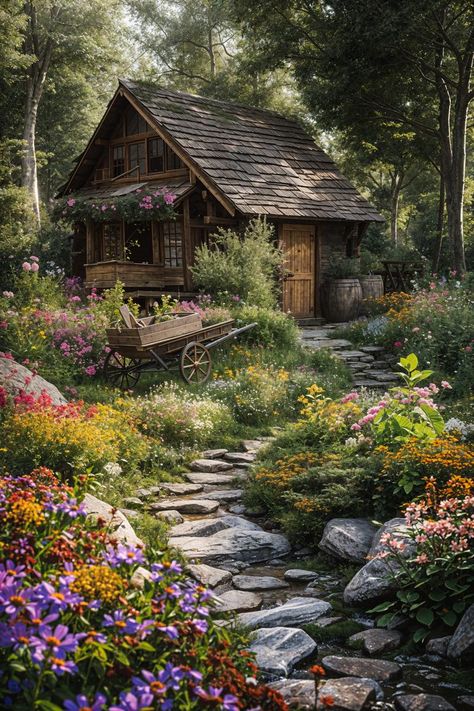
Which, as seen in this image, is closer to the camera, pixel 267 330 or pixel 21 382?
pixel 21 382

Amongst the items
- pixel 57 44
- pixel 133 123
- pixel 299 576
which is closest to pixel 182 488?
pixel 299 576

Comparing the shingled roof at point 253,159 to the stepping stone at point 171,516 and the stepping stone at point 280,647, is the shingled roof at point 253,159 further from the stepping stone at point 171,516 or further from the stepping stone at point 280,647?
the stepping stone at point 280,647

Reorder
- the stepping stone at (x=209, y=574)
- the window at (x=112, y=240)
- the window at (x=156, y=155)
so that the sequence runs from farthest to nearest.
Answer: the window at (x=112, y=240) → the window at (x=156, y=155) → the stepping stone at (x=209, y=574)

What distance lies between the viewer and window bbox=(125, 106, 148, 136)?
1859 cm

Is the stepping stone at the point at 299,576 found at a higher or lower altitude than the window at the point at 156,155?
lower

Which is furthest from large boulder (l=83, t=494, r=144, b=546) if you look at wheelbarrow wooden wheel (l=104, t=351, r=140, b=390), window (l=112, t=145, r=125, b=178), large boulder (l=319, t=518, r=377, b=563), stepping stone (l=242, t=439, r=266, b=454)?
window (l=112, t=145, r=125, b=178)

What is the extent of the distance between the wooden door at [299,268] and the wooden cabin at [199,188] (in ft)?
0.08

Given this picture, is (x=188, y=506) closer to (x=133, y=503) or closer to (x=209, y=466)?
(x=133, y=503)

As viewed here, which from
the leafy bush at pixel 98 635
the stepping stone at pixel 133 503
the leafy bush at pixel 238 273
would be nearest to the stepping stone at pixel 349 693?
the leafy bush at pixel 98 635

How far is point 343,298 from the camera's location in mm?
17203

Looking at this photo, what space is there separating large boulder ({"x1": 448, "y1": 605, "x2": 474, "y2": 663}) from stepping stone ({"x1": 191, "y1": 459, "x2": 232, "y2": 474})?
4.03 meters

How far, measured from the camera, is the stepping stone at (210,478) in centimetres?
716

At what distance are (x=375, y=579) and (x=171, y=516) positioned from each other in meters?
2.14

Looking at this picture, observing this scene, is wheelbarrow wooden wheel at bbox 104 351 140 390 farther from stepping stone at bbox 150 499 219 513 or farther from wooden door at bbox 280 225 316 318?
wooden door at bbox 280 225 316 318
